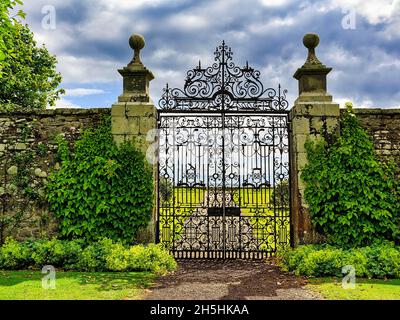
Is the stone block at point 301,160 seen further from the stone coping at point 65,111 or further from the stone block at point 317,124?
the stone coping at point 65,111

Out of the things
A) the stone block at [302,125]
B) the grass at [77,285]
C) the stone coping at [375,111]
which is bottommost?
the grass at [77,285]

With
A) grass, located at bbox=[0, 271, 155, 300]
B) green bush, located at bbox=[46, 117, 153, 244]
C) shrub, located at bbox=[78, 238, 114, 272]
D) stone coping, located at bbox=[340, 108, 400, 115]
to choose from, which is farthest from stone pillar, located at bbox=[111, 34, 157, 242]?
stone coping, located at bbox=[340, 108, 400, 115]

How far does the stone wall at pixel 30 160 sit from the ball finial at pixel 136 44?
1.24 m

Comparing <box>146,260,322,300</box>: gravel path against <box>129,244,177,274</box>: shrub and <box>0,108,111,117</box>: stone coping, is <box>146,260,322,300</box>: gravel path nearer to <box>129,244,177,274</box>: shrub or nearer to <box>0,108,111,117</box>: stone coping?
<box>129,244,177,274</box>: shrub

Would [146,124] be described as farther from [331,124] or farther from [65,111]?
[331,124]

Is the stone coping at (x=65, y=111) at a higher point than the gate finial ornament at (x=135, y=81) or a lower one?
lower

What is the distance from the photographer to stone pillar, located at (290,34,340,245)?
743 cm

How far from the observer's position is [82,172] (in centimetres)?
755

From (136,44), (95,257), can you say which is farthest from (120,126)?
(95,257)

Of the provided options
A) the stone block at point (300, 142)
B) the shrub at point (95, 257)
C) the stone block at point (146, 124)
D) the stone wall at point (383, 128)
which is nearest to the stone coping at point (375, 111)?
the stone wall at point (383, 128)

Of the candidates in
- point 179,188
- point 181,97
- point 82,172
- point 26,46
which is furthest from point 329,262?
point 26,46

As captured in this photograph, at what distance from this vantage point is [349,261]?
21.1 feet

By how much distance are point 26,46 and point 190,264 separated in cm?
1444

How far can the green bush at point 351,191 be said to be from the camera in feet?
23.6
